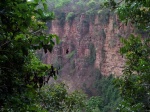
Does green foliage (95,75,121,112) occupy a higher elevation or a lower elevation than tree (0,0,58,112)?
lower

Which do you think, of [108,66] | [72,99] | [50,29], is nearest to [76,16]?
[50,29]

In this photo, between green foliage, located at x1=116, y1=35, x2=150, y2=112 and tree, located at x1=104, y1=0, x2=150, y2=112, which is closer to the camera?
tree, located at x1=104, y1=0, x2=150, y2=112

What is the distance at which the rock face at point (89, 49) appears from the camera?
23594 mm

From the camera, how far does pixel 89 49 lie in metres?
27.3

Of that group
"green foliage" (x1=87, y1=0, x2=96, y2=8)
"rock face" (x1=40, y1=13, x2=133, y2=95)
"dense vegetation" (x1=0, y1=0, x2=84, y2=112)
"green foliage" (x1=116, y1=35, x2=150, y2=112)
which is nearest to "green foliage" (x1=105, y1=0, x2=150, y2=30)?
"green foliage" (x1=116, y1=35, x2=150, y2=112)

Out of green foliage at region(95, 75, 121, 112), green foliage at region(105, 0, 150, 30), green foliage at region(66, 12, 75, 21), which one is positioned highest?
green foliage at region(66, 12, 75, 21)

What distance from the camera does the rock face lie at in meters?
23.6

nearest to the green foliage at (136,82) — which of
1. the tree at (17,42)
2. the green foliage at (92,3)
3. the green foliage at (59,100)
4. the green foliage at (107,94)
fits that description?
the tree at (17,42)

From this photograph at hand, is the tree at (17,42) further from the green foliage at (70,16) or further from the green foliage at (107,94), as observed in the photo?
the green foliage at (70,16)

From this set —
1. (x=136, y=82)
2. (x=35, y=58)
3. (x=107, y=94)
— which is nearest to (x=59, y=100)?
(x=35, y=58)

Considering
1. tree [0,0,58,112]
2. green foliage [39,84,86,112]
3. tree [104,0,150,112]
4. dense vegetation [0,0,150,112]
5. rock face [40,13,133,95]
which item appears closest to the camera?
tree [0,0,58,112]

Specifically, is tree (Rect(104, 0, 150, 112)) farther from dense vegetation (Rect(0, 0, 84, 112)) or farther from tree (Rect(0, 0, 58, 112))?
tree (Rect(0, 0, 58, 112))

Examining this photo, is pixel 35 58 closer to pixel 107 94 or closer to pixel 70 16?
pixel 107 94

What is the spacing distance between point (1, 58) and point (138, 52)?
3.33 meters
